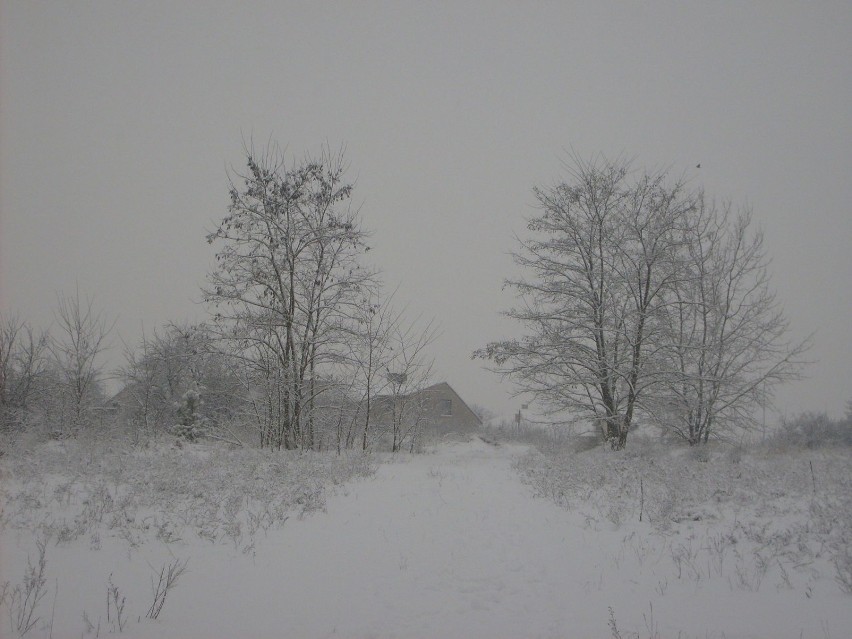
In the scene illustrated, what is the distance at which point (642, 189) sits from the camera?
13.7m

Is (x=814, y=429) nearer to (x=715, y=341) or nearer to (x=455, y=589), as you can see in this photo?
(x=715, y=341)

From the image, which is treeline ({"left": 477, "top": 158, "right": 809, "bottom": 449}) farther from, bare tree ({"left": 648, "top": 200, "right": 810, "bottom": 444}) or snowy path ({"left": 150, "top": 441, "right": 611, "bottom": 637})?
snowy path ({"left": 150, "top": 441, "right": 611, "bottom": 637})

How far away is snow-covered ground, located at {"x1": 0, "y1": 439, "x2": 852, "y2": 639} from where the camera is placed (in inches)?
123

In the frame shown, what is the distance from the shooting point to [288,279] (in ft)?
44.1

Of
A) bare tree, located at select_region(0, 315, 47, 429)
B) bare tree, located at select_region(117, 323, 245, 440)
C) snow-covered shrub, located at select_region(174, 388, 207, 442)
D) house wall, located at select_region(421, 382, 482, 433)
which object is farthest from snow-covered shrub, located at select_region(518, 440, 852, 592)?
house wall, located at select_region(421, 382, 482, 433)

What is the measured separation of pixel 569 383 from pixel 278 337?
9285 millimetres

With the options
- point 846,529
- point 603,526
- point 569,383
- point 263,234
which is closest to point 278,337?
point 263,234

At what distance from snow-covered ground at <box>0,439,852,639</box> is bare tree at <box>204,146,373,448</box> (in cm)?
722

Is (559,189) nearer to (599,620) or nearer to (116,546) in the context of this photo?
(599,620)

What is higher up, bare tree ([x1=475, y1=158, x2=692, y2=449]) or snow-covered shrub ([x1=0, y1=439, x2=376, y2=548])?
bare tree ([x1=475, y1=158, x2=692, y2=449])

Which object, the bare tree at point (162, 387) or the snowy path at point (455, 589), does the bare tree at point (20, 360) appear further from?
the snowy path at point (455, 589)

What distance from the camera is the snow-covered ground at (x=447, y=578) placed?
313cm

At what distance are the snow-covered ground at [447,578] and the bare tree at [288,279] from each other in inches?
284

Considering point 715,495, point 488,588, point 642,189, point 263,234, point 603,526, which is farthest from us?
point 642,189
